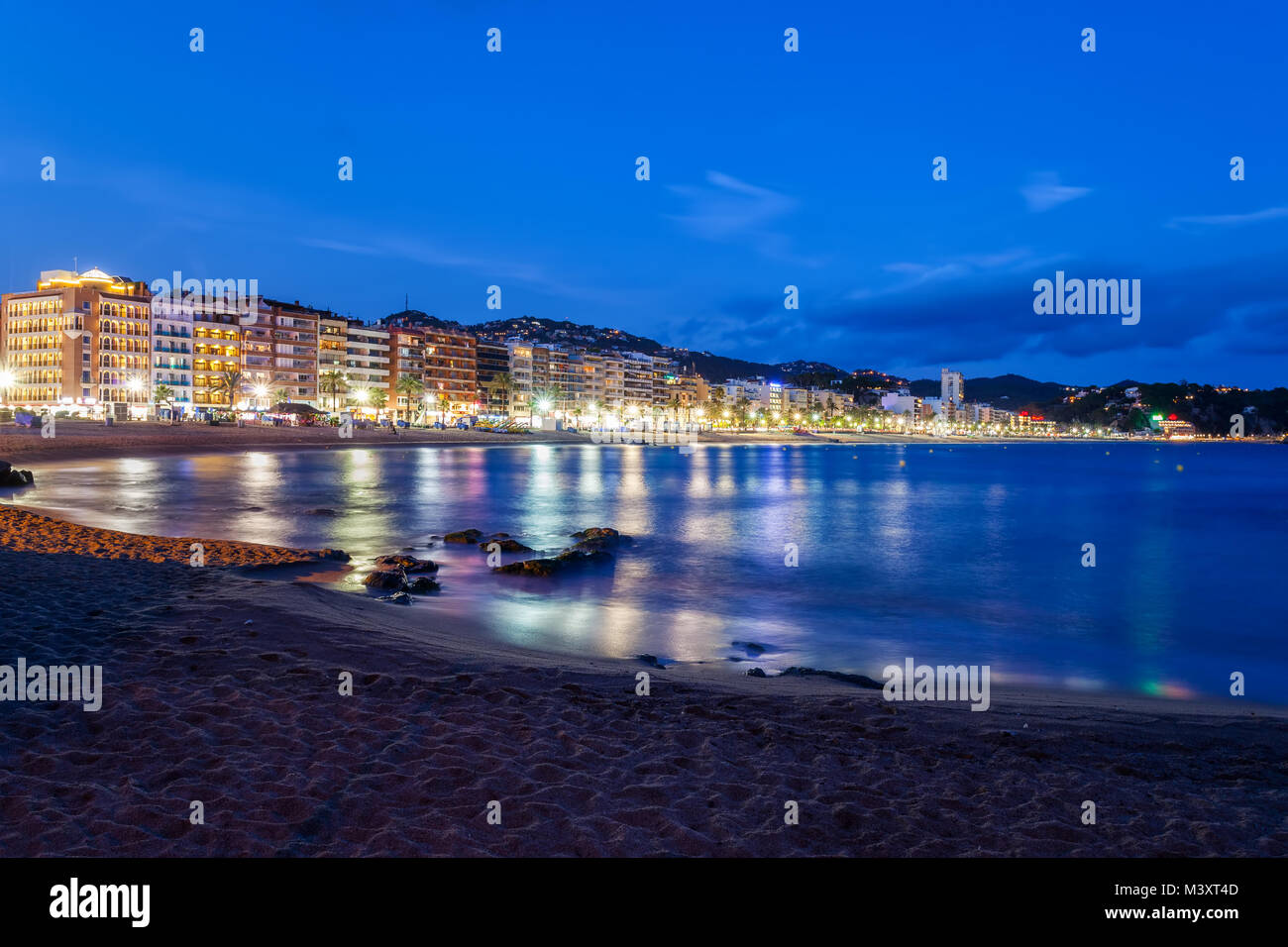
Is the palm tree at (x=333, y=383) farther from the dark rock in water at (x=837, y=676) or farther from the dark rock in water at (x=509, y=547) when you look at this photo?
the dark rock in water at (x=837, y=676)

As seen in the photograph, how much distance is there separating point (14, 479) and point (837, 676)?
37195 millimetres

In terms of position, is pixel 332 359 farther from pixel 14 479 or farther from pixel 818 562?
pixel 818 562

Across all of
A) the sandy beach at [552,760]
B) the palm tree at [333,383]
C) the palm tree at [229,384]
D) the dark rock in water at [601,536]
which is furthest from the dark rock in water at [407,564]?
the palm tree at [333,383]

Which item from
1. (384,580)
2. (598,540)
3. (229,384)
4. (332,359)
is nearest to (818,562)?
(598,540)

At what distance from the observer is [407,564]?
59.2ft

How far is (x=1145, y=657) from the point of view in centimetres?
1463

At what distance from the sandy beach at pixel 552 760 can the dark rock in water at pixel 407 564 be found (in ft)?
21.9

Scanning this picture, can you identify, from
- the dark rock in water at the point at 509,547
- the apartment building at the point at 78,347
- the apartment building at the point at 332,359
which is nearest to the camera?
the dark rock in water at the point at 509,547

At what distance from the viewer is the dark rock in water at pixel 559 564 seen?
61.2 feet

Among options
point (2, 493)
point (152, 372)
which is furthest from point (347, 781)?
point (152, 372)

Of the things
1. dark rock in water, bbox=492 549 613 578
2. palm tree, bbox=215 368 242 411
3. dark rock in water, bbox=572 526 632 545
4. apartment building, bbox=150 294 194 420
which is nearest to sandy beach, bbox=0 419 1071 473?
palm tree, bbox=215 368 242 411

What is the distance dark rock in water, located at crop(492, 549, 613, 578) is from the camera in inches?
734

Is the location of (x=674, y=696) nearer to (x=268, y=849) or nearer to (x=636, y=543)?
(x=268, y=849)

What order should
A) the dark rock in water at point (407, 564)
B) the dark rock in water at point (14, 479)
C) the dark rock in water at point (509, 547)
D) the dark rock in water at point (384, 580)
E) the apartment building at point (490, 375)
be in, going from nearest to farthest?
the dark rock in water at point (384, 580)
the dark rock in water at point (407, 564)
the dark rock in water at point (509, 547)
the dark rock in water at point (14, 479)
the apartment building at point (490, 375)
